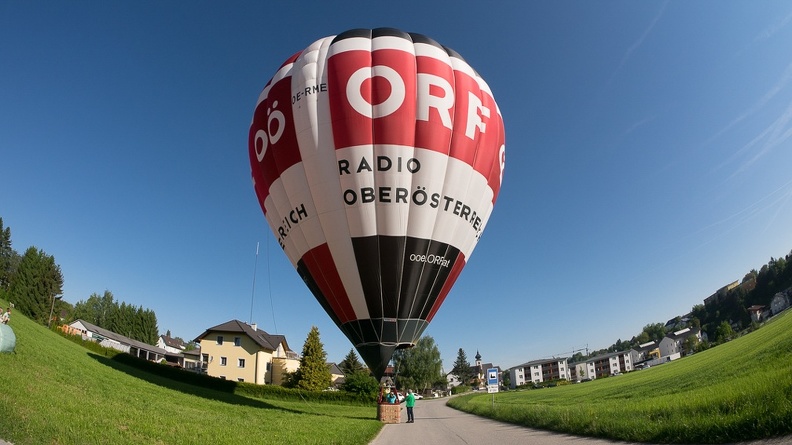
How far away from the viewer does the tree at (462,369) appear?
140 m

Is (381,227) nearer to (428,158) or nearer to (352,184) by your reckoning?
(352,184)

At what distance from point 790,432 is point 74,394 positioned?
14.0 metres

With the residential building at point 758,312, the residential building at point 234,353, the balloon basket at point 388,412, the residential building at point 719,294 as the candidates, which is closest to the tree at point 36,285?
the residential building at point 234,353

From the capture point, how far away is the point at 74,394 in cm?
1118

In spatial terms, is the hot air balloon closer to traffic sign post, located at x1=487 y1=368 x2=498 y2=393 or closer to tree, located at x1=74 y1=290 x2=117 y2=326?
traffic sign post, located at x1=487 y1=368 x2=498 y2=393

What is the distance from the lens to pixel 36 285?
217 ft

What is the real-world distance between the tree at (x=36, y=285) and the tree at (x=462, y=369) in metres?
107

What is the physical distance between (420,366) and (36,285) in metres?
58.4

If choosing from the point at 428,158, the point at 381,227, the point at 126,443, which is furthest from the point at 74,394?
the point at 428,158

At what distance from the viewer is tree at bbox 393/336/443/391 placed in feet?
248

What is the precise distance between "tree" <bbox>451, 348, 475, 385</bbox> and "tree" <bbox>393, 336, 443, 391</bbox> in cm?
6621

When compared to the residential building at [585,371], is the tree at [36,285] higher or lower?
higher

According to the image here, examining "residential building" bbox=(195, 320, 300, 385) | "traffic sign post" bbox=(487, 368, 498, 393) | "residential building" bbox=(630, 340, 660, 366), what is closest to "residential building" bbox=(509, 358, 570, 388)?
"residential building" bbox=(630, 340, 660, 366)

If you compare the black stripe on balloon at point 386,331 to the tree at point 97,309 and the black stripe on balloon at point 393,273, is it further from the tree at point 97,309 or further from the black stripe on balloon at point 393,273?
the tree at point 97,309
